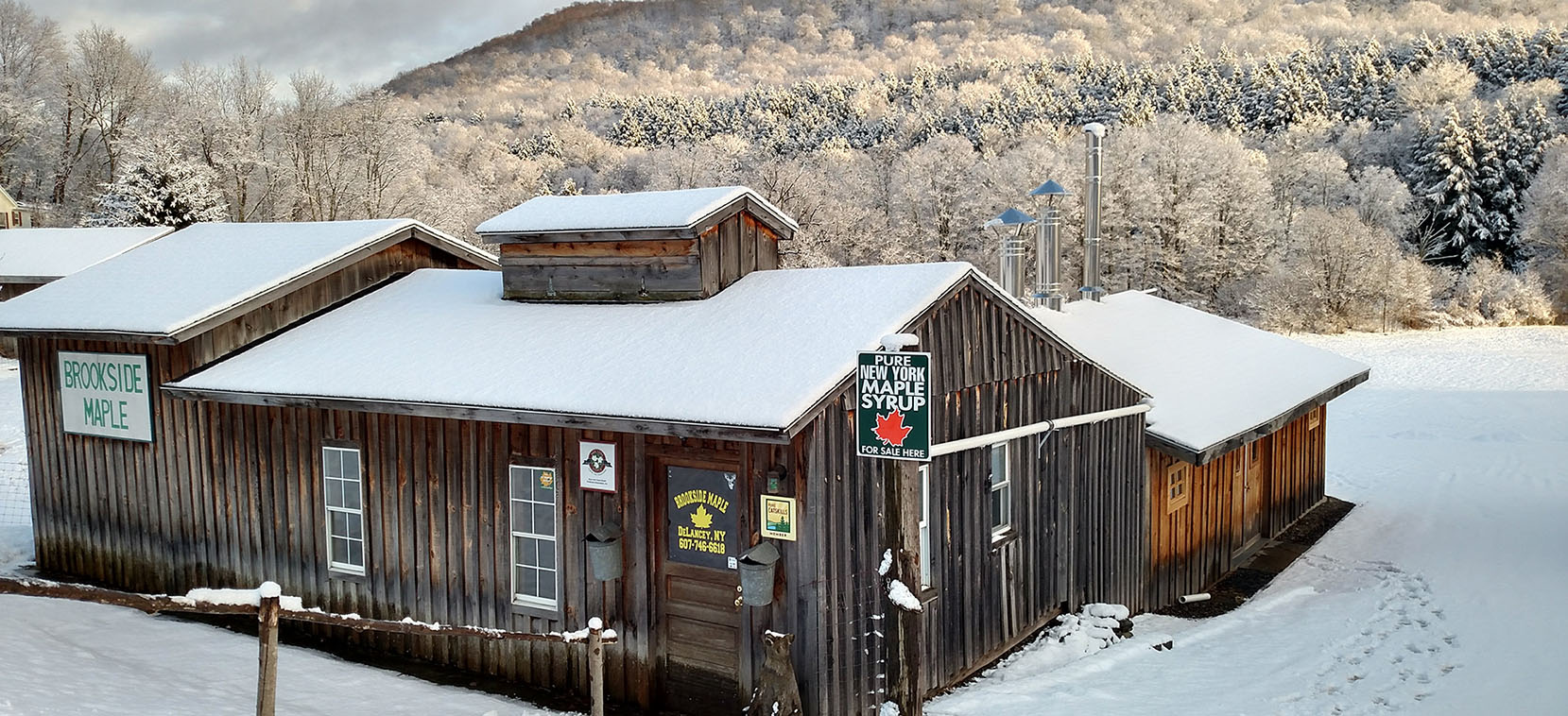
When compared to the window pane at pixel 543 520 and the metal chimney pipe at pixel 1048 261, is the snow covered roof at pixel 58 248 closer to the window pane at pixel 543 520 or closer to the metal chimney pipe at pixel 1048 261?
the metal chimney pipe at pixel 1048 261

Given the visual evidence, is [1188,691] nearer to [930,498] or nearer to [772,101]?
[930,498]

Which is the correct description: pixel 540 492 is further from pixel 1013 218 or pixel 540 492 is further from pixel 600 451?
pixel 1013 218

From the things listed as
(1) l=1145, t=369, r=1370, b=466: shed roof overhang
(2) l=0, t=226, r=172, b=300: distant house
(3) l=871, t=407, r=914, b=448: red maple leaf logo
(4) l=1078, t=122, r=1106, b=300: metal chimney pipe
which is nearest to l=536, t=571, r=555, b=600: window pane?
(3) l=871, t=407, r=914, b=448: red maple leaf logo

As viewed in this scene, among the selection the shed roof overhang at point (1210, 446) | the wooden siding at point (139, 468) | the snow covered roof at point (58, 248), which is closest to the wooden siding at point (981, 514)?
the shed roof overhang at point (1210, 446)

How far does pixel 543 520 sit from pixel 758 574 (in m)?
2.26

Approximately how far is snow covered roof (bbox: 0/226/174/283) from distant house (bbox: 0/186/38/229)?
926 centimetres

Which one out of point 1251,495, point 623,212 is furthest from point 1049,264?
point 623,212

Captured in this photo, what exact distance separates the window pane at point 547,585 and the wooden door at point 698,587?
109 centimetres

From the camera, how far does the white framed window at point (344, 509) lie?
937 cm

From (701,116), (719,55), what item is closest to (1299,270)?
(701,116)

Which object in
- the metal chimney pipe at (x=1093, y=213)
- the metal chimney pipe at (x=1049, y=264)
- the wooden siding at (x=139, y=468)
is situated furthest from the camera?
the metal chimney pipe at (x=1093, y=213)

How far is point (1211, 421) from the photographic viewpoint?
1260 centimetres

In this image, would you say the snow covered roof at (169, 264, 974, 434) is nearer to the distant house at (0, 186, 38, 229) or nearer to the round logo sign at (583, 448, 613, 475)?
the round logo sign at (583, 448, 613, 475)

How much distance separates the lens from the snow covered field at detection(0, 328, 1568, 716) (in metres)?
7.79
